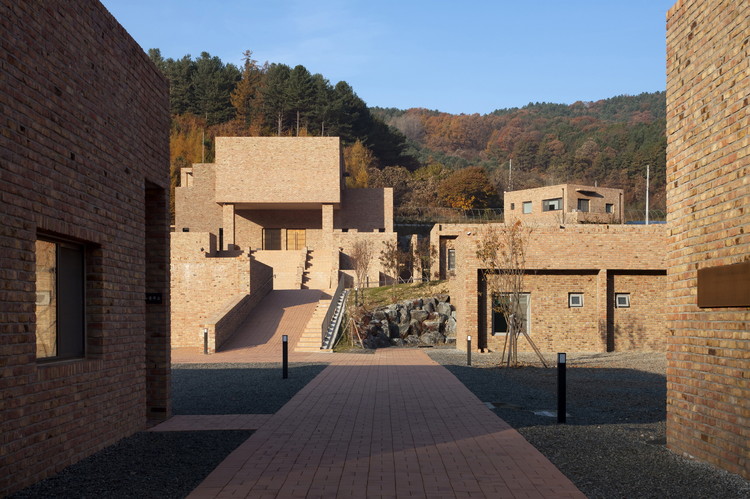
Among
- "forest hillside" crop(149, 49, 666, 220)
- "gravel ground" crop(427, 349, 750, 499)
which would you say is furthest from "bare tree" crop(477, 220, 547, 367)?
"forest hillside" crop(149, 49, 666, 220)

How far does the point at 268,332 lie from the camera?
29000 mm

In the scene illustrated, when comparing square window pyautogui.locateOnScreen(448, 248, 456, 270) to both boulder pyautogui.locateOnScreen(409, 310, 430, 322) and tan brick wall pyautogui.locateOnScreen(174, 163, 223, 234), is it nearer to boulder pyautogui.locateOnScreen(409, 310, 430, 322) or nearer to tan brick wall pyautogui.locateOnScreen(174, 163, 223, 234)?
boulder pyautogui.locateOnScreen(409, 310, 430, 322)

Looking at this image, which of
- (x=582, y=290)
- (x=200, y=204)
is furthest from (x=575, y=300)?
(x=200, y=204)

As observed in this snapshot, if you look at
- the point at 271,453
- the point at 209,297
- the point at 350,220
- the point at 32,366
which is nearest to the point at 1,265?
the point at 32,366

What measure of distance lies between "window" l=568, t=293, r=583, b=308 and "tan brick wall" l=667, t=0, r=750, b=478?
57.9 ft

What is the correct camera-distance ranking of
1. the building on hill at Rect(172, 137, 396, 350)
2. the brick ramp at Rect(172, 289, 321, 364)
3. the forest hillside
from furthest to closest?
the forest hillside < the building on hill at Rect(172, 137, 396, 350) < the brick ramp at Rect(172, 289, 321, 364)

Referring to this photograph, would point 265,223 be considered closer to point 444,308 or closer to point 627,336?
point 444,308

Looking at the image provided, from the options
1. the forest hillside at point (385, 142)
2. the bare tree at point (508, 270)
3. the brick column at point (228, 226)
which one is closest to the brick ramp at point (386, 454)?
the bare tree at point (508, 270)

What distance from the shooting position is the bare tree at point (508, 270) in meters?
21.2

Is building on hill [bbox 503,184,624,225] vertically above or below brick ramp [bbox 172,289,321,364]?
above

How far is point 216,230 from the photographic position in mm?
56844

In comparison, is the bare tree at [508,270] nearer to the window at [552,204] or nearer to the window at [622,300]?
the window at [622,300]

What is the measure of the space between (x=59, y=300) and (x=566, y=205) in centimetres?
5518

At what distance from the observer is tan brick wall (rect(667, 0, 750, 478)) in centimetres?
684
